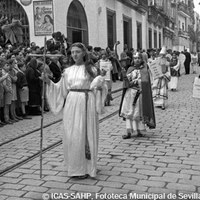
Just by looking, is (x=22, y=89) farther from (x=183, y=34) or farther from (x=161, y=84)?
(x=183, y=34)

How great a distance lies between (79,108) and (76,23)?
604 inches

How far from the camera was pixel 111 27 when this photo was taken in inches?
994

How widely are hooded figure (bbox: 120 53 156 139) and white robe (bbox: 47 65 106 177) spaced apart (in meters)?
2.42

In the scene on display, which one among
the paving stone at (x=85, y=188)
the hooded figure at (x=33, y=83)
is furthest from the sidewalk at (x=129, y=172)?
the hooded figure at (x=33, y=83)

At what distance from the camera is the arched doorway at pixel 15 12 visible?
59.0 feet

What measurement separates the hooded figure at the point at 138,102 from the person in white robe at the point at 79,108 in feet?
7.83

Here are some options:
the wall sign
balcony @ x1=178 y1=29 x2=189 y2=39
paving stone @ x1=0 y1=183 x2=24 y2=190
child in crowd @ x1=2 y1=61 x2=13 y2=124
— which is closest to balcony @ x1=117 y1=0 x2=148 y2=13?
the wall sign

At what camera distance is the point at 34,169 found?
596cm

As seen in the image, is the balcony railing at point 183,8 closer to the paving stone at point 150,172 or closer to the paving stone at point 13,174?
the paving stone at point 150,172

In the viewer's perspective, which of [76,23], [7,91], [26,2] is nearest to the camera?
[7,91]

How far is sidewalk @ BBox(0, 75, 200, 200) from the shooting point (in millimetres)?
4898

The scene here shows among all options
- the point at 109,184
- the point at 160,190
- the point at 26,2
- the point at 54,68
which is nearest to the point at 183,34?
the point at 26,2

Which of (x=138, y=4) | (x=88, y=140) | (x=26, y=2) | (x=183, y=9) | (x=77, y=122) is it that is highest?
(x=183, y=9)

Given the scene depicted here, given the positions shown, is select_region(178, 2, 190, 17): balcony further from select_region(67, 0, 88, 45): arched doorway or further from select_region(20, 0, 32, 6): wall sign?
select_region(20, 0, 32, 6): wall sign
